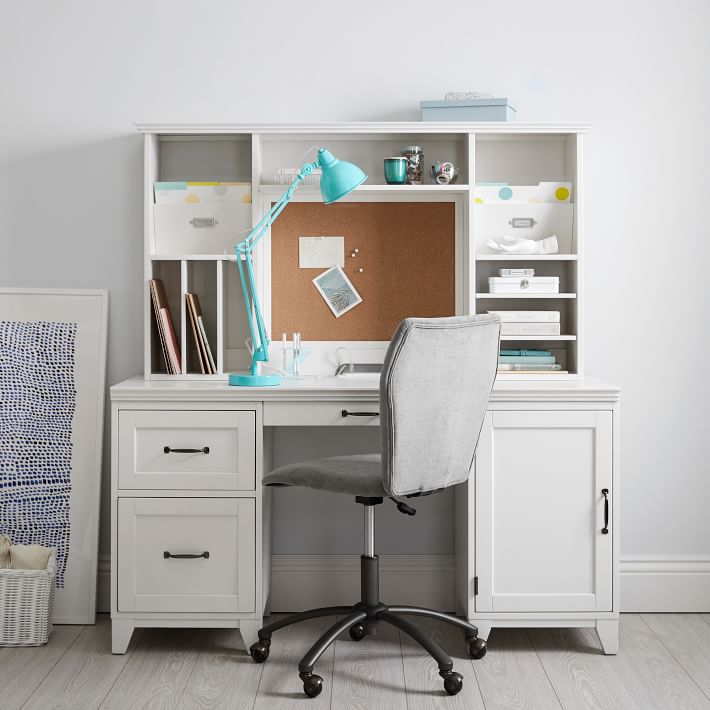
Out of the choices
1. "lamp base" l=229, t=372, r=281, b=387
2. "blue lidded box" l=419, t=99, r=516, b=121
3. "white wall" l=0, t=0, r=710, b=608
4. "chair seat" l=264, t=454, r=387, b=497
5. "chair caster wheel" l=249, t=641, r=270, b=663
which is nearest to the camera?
"chair seat" l=264, t=454, r=387, b=497

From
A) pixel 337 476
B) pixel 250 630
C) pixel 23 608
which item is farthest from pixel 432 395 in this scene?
pixel 23 608

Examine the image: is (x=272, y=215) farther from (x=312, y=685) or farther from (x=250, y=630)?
(x=312, y=685)

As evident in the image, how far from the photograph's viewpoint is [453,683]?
2246 mm

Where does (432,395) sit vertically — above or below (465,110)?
below

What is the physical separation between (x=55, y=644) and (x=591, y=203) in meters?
2.30

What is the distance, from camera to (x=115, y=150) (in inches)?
116

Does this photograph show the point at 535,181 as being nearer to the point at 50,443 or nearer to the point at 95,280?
the point at 95,280

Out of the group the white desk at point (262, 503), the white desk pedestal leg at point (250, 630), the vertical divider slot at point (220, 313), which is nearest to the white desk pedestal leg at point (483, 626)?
the white desk at point (262, 503)

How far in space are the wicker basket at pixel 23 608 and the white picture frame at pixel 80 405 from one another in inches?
9.3

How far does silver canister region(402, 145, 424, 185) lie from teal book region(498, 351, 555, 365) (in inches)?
25.9

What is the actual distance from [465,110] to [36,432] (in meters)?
1.80

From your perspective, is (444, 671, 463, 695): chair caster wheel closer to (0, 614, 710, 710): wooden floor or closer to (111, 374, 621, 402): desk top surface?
(0, 614, 710, 710): wooden floor

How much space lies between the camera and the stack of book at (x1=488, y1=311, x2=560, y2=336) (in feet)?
9.14

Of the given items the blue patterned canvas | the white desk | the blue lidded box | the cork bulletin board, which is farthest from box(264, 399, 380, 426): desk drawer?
the blue lidded box
